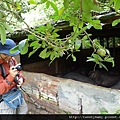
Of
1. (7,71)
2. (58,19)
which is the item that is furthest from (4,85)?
(58,19)

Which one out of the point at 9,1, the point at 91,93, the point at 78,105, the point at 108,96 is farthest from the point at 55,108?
the point at 9,1

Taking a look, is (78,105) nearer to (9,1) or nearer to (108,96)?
(108,96)

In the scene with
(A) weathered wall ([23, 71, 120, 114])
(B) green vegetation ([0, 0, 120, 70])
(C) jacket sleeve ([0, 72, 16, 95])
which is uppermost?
(B) green vegetation ([0, 0, 120, 70])

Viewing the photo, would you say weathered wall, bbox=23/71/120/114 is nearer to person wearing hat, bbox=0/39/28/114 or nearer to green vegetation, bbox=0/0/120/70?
person wearing hat, bbox=0/39/28/114

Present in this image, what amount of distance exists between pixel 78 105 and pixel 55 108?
0.53 m

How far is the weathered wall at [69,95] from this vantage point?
8.85 ft

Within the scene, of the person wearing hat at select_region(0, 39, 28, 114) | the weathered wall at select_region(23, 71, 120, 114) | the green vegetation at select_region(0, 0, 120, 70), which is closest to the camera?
the green vegetation at select_region(0, 0, 120, 70)

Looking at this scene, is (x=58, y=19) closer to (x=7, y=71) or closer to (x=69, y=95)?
(x=7, y=71)

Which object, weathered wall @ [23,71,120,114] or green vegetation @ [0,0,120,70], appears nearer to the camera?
green vegetation @ [0,0,120,70]

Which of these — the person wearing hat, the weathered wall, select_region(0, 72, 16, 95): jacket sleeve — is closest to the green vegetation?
the person wearing hat

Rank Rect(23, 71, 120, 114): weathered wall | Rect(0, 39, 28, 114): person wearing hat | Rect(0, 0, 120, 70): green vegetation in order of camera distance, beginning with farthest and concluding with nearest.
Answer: Rect(23, 71, 120, 114): weathered wall < Rect(0, 39, 28, 114): person wearing hat < Rect(0, 0, 120, 70): green vegetation

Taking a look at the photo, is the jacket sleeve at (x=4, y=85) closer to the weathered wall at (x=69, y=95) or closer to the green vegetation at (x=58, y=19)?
the green vegetation at (x=58, y=19)

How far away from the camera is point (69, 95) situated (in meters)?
3.16

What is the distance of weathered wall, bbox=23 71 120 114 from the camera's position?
270cm
